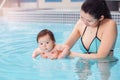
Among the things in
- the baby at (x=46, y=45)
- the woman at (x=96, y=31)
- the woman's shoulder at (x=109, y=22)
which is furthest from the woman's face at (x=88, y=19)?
the baby at (x=46, y=45)

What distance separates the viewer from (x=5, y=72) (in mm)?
3895

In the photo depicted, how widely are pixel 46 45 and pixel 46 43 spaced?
0.10 feet

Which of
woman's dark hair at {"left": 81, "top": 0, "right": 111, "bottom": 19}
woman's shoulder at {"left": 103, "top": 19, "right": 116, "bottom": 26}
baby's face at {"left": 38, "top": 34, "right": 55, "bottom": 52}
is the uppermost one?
woman's dark hair at {"left": 81, "top": 0, "right": 111, "bottom": 19}

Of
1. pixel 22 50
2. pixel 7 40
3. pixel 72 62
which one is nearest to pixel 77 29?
pixel 72 62

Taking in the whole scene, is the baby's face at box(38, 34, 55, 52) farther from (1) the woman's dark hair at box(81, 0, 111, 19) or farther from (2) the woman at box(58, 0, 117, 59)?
(1) the woman's dark hair at box(81, 0, 111, 19)

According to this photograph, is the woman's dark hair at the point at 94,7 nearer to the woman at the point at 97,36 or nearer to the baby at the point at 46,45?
the woman at the point at 97,36

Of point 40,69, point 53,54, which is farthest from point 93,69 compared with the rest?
point 40,69

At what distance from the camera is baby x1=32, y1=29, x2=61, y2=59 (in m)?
3.29

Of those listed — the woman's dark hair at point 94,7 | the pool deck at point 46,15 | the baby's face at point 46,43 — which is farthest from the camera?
the pool deck at point 46,15

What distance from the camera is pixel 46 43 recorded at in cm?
333

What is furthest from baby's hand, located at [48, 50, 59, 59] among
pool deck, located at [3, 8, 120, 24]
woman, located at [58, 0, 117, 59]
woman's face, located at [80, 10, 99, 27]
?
pool deck, located at [3, 8, 120, 24]

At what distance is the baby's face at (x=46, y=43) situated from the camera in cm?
328

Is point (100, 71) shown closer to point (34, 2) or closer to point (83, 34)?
point (83, 34)

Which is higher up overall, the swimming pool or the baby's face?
the baby's face
